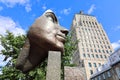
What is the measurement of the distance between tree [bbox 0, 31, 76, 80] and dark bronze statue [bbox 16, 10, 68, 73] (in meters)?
5.95

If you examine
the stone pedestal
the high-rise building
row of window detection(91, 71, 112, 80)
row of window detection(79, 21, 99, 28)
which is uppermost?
row of window detection(79, 21, 99, 28)

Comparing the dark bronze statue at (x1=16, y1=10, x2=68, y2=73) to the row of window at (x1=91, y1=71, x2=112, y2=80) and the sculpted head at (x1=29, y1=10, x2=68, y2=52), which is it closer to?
the sculpted head at (x1=29, y1=10, x2=68, y2=52)

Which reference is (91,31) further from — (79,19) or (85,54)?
(85,54)

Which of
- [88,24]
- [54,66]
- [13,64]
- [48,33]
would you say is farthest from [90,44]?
[54,66]

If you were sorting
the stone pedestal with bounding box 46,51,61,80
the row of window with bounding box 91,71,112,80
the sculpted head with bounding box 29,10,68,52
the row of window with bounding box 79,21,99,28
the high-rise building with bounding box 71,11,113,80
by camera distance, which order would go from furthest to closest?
the row of window with bounding box 79,21,99,28, the high-rise building with bounding box 71,11,113,80, the row of window with bounding box 91,71,112,80, the sculpted head with bounding box 29,10,68,52, the stone pedestal with bounding box 46,51,61,80

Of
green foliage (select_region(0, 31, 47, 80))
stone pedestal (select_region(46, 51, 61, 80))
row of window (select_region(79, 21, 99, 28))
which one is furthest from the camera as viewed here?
row of window (select_region(79, 21, 99, 28))

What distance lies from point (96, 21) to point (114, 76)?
48.7m

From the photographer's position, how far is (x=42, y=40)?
10.4ft

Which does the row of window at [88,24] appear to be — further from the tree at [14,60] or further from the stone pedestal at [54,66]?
the stone pedestal at [54,66]

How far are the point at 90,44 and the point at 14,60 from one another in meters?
52.2

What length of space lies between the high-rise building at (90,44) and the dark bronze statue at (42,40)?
46.3 meters

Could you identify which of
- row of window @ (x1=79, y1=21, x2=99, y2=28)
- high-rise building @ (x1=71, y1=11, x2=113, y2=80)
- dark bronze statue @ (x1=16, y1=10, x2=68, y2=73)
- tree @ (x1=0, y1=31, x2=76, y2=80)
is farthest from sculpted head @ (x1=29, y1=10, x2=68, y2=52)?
row of window @ (x1=79, y1=21, x2=99, y2=28)

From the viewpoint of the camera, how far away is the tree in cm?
965

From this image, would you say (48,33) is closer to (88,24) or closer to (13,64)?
(13,64)
